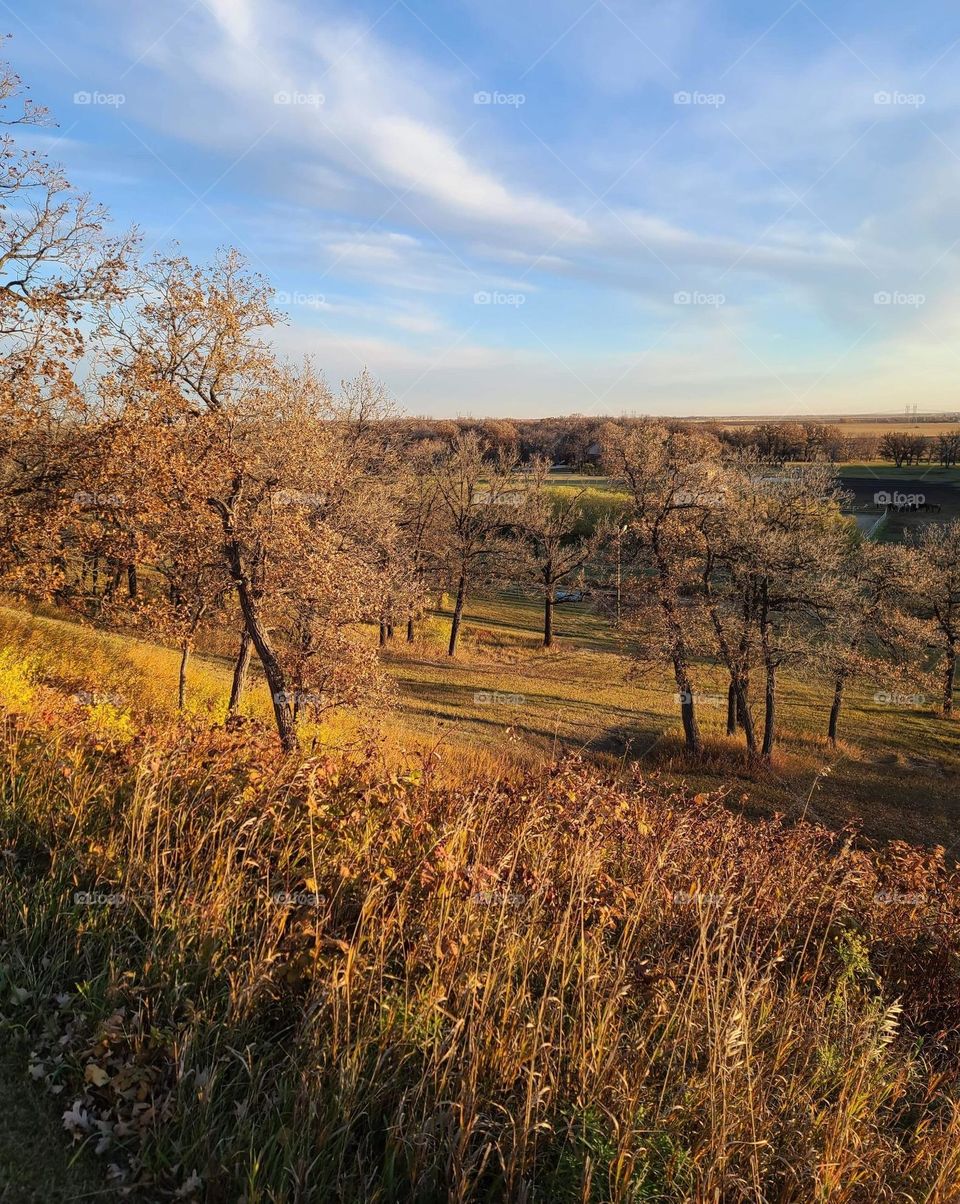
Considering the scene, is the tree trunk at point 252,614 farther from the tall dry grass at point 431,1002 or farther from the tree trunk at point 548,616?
the tree trunk at point 548,616

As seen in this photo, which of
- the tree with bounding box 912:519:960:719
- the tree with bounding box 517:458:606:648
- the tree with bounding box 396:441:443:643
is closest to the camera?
the tree with bounding box 912:519:960:719

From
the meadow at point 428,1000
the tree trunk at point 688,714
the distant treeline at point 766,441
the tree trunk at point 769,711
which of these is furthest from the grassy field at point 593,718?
the distant treeline at point 766,441

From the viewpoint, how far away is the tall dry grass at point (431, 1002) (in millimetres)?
3098

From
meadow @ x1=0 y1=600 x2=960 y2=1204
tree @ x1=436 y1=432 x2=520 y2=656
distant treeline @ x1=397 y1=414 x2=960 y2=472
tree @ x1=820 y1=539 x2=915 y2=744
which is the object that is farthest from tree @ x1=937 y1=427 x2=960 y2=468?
meadow @ x1=0 y1=600 x2=960 y2=1204

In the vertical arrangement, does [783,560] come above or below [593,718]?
above

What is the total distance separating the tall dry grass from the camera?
3098mm

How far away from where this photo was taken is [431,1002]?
142 inches

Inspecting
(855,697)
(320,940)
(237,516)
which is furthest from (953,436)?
(320,940)

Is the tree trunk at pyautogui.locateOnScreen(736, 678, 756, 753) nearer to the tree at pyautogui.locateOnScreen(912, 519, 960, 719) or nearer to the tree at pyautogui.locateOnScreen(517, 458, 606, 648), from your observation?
the tree at pyautogui.locateOnScreen(912, 519, 960, 719)

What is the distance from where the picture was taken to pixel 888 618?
118 ft

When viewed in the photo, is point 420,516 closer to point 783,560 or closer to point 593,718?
point 593,718

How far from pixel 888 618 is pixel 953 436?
120m

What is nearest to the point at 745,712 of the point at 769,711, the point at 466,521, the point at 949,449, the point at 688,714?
the point at 769,711

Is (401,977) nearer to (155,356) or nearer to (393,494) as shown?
(155,356)
